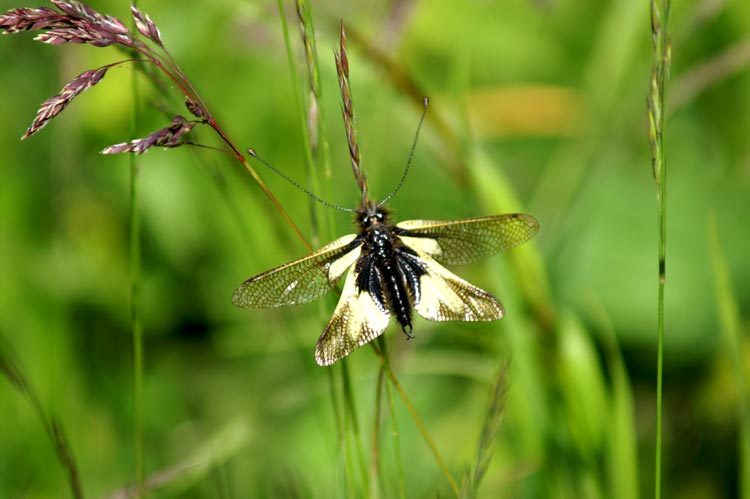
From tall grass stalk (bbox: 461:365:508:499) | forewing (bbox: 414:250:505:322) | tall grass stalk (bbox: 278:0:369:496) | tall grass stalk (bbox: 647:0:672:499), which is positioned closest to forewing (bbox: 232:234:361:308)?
tall grass stalk (bbox: 278:0:369:496)

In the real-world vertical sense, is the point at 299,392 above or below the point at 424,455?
above

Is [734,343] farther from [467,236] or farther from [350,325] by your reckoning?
[350,325]

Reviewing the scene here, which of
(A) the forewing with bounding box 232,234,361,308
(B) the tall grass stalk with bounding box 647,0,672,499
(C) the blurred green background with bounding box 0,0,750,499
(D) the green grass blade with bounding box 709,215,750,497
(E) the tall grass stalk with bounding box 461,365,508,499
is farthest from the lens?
(C) the blurred green background with bounding box 0,0,750,499

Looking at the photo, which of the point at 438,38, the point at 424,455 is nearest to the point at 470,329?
the point at 424,455

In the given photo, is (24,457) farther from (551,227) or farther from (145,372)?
(551,227)

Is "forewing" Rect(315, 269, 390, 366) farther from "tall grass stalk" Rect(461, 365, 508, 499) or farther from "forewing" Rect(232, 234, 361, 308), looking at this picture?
"tall grass stalk" Rect(461, 365, 508, 499)
